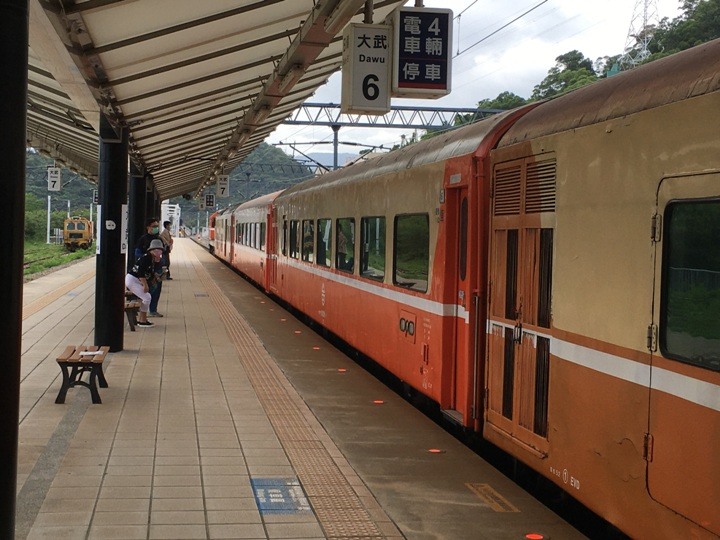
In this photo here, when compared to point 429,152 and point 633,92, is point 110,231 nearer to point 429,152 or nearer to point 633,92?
point 429,152

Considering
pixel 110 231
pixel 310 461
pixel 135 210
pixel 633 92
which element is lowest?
pixel 310 461

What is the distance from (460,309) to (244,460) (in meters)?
2.18

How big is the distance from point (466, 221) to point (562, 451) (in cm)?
254

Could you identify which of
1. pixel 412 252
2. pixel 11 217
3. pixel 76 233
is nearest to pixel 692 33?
pixel 412 252

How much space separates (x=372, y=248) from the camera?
1078 cm

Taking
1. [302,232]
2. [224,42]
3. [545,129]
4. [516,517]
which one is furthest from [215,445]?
[302,232]

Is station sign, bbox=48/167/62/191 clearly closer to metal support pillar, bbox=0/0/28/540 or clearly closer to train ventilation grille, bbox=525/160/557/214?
train ventilation grille, bbox=525/160/557/214

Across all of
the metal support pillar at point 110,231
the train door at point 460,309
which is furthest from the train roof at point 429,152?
the metal support pillar at point 110,231

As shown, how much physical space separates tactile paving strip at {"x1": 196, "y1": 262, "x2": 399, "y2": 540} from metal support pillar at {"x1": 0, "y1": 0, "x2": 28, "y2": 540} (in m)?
2.15

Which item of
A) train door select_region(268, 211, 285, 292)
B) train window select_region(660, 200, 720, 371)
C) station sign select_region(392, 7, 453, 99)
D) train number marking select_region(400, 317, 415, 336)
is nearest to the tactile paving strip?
train number marking select_region(400, 317, 415, 336)

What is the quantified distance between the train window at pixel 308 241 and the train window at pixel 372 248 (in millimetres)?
4061

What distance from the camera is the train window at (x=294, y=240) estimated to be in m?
17.4

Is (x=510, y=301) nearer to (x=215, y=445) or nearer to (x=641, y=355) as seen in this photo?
(x=641, y=355)

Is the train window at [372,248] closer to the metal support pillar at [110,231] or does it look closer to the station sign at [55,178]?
the metal support pillar at [110,231]
